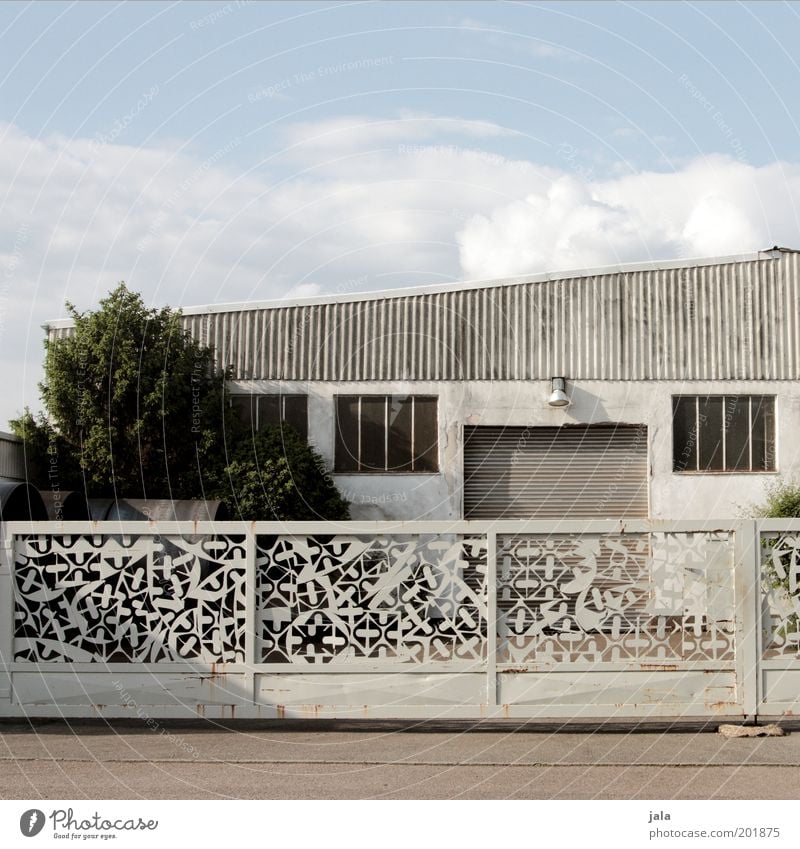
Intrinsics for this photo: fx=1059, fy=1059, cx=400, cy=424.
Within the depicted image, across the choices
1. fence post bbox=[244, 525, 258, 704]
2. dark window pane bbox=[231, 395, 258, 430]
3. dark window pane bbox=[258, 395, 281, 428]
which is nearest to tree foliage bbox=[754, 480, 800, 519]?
dark window pane bbox=[258, 395, 281, 428]

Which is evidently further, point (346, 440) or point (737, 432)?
point (737, 432)

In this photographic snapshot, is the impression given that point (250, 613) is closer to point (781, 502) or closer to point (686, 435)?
point (686, 435)

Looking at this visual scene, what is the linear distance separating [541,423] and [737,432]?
3095 mm

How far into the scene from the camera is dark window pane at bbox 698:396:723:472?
1658 cm

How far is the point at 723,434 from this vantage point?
54.5 feet

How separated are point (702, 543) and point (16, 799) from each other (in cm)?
493

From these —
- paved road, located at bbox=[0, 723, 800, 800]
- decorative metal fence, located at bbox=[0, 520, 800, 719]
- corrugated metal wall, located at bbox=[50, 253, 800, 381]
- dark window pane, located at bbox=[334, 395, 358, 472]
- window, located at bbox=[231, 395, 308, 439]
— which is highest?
corrugated metal wall, located at bbox=[50, 253, 800, 381]

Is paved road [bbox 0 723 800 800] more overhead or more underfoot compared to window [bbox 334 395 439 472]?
more underfoot

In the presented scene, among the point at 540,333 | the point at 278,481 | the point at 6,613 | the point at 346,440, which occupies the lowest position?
the point at 6,613

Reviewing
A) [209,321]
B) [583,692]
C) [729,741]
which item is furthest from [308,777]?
[209,321]

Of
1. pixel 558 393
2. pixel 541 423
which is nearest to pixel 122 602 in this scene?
pixel 558 393

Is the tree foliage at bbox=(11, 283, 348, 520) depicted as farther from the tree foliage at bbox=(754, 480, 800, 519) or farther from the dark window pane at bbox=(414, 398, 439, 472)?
the tree foliage at bbox=(754, 480, 800, 519)

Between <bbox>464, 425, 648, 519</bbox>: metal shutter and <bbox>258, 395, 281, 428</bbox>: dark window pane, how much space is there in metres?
2.96

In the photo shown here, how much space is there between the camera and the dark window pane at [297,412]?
16.5m
